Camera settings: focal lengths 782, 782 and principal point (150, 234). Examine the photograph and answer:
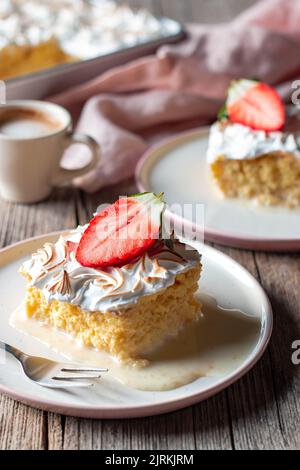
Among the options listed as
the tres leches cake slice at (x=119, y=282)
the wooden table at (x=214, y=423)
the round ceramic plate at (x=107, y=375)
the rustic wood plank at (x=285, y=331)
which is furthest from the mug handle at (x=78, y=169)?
the wooden table at (x=214, y=423)

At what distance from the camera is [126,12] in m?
3.45

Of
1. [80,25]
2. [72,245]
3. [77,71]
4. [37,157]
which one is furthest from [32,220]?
[80,25]

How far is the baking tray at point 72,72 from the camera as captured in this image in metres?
2.87

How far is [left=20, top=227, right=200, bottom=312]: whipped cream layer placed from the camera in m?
1.64

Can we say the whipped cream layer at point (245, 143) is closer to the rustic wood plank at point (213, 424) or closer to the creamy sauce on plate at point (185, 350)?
the creamy sauce on plate at point (185, 350)

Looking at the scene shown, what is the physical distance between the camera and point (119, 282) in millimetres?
1658

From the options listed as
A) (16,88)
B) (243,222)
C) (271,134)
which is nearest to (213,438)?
(243,222)

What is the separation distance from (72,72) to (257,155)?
3.03 feet

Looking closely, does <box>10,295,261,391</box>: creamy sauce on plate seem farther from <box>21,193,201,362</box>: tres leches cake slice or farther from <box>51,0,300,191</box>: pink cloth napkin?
<box>51,0,300,191</box>: pink cloth napkin

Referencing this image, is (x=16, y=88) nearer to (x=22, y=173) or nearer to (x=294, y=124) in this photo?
(x=22, y=173)

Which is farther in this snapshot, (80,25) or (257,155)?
(80,25)

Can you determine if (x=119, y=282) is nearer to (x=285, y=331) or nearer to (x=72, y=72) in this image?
(x=285, y=331)

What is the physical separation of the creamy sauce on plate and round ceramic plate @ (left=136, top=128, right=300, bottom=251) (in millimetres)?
434

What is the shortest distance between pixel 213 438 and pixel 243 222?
3.03 feet
